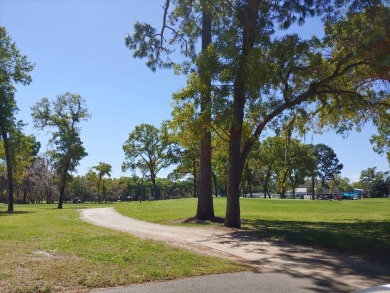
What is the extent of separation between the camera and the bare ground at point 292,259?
774 cm

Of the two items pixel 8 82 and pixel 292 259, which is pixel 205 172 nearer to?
pixel 292 259

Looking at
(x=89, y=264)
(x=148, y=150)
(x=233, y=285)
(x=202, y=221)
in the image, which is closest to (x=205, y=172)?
(x=202, y=221)

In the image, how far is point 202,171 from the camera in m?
20.0

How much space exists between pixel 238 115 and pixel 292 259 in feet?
24.4

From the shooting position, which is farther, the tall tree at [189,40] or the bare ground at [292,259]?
the tall tree at [189,40]

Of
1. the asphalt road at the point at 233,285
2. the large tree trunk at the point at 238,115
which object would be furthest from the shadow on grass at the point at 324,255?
the large tree trunk at the point at 238,115

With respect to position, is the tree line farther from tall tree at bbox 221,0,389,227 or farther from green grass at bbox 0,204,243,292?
green grass at bbox 0,204,243,292

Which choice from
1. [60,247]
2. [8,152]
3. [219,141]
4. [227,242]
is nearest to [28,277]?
[60,247]

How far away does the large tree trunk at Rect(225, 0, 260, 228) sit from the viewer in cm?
1501

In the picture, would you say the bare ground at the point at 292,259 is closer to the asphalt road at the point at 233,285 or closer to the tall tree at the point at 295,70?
the asphalt road at the point at 233,285

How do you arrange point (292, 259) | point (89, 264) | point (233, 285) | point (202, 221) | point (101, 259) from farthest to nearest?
point (202, 221)
point (292, 259)
point (101, 259)
point (89, 264)
point (233, 285)

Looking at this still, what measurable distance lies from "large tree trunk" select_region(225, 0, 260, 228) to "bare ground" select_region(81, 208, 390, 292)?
2.30 metres

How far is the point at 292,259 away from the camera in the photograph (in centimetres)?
964

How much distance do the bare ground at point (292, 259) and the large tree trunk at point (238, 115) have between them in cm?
230
